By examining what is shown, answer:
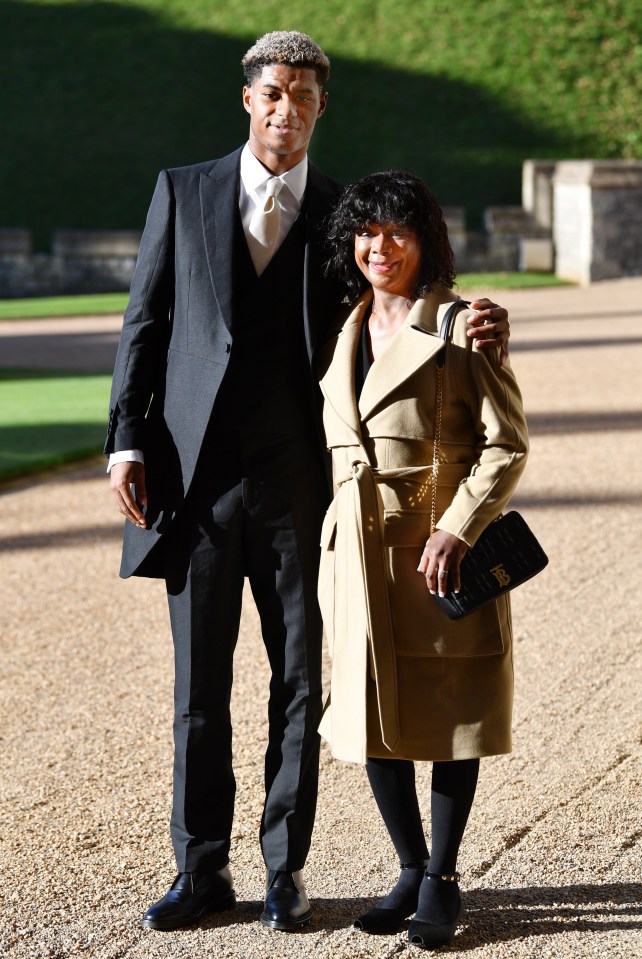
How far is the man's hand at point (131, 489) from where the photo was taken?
298cm

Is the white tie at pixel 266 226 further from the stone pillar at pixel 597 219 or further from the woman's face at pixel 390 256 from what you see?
the stone pillar at pixel 597 219

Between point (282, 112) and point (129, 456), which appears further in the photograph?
point (129, 456)

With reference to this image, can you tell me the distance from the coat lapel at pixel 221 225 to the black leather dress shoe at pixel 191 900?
1273 millimetres

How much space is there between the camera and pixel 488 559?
9.22 ft

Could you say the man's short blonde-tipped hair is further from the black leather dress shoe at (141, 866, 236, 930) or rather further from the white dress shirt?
the black leather dress shoe at (141, 866, 236, 930)

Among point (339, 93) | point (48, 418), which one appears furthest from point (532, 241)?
point (48, 418)

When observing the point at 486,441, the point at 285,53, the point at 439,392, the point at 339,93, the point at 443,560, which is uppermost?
the point at 339,93

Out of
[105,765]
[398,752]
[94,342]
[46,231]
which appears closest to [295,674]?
[398,752]

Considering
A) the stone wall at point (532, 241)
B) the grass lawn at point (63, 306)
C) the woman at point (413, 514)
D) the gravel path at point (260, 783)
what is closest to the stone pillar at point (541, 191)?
the stone wall at point (532, 241)

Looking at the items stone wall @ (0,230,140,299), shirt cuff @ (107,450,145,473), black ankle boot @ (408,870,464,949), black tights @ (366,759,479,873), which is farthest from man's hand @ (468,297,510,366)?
stone wall @ (0,230,140,299)

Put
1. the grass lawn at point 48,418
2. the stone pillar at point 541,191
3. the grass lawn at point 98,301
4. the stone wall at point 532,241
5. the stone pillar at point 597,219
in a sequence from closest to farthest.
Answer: the grass lawn at point 48,418
the grass lawn at point 98,301
the stone pillar at point 597,219
the stone wall at point 532,241
the stone pillar at point 541,191

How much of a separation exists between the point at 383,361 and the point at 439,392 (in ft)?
0.46

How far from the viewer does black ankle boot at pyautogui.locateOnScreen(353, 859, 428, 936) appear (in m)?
2.91

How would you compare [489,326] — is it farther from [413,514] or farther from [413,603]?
[413,603]
